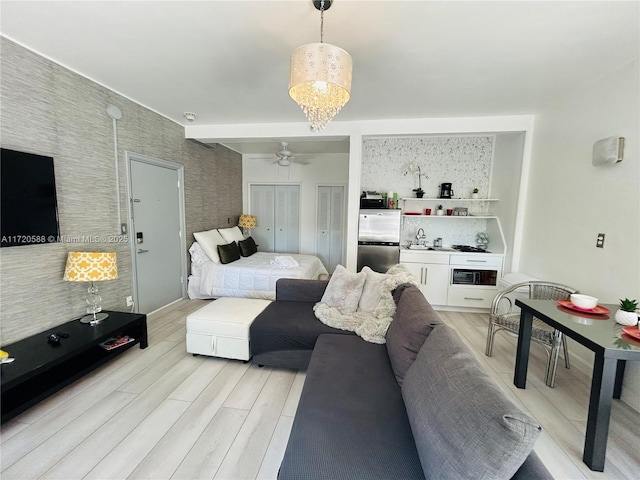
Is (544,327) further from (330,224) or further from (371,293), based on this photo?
(330,224)

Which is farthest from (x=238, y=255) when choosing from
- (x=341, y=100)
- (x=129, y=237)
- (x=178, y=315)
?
(x=341, y=100)

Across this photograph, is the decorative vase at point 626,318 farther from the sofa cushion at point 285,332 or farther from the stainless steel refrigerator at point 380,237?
the stainless steel refrigerator at point 380,237

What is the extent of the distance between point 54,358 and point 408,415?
2.29 metres

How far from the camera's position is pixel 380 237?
380cm

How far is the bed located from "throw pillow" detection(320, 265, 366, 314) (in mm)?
1169

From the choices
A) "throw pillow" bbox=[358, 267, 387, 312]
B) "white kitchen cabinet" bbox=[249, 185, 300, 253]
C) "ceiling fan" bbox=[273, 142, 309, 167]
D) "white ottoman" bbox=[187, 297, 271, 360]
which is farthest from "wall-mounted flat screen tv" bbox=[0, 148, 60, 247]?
"white kitchen cabinet" bbox=[249, 185, 300, 253]

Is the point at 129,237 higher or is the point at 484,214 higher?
the point at 484,214

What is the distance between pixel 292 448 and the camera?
1.07 metres

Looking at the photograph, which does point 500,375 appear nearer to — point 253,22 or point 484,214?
point 484,214

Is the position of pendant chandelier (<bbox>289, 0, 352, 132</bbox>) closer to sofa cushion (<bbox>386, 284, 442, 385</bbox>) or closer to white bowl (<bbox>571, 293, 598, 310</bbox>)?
sofa cushion (<bbox>386, 284, 442, 385</bbox>)

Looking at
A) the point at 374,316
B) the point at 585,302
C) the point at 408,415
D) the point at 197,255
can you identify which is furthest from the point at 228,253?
the point at 585,302

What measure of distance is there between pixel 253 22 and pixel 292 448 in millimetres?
2344

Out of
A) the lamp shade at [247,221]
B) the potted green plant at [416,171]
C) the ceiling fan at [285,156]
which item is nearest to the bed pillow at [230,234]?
the lamp shade at [247,221]

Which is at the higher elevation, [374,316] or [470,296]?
[374,316]
